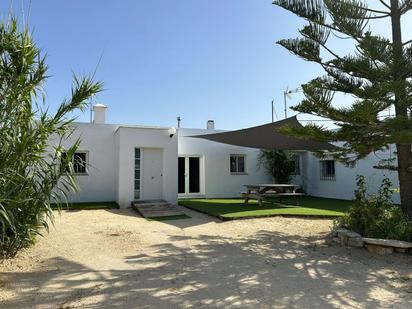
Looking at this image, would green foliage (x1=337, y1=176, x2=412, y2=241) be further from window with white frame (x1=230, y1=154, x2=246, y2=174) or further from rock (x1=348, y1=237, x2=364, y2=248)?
window with white frame (x1=230, y1=154, x2=246, y2=174)

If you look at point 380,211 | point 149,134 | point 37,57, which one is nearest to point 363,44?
point 380,211

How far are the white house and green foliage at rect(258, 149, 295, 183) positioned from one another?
1.51 ft

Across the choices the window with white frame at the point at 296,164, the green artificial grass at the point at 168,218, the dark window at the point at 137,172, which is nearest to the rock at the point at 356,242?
the green artificial grass at the point at 168,218

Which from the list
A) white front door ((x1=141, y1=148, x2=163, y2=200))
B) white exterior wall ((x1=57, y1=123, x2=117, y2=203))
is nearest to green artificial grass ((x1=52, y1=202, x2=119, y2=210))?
white exterior wall ((x1=57, y1=123, x2=117, y2=203))

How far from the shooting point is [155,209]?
35.5ft

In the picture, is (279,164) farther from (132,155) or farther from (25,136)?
(25,136)

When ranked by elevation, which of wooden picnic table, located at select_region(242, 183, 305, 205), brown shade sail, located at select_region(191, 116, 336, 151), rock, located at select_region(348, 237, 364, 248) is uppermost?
brown shade sail, located at select_region(191, 116, 336, 151)

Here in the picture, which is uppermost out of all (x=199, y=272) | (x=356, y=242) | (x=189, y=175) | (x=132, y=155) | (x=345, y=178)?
(x=132, y=155)

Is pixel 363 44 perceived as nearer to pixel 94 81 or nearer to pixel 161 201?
pixel 94 81

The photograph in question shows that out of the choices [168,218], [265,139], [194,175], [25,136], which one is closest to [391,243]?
[168,218]

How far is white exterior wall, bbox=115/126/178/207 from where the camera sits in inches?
463

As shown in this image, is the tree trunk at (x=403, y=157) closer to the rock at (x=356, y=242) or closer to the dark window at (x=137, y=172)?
the rock at (x=356, y=242)

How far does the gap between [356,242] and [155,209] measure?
637 centimetres

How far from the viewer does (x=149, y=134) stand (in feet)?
40.2
